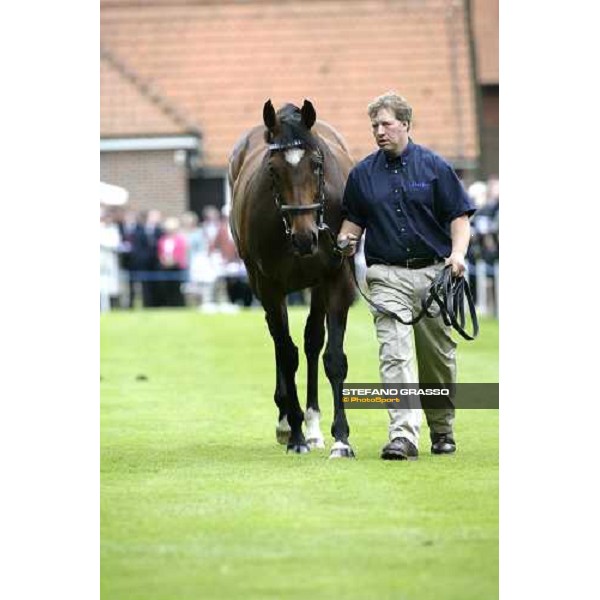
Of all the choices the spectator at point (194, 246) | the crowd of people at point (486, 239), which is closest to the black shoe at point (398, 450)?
the crowd of people at point (486, 239)

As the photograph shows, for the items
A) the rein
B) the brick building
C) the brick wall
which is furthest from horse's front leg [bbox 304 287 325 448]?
the brick wall

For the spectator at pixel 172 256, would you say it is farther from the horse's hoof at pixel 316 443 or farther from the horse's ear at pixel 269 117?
the horse's ear at pixel 269 117

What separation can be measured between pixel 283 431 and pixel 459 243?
1.87 m

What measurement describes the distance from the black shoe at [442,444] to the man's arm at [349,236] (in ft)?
3.93

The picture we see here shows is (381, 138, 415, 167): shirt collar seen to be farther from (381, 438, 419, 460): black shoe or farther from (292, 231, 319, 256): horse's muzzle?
(381, 438, 419, 460): black shoe

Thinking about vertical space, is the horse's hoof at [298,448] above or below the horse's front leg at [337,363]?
below

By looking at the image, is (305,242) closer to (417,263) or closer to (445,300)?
(417,263)

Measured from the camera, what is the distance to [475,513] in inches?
331

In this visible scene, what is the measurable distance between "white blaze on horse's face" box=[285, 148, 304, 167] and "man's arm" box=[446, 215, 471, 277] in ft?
3.18

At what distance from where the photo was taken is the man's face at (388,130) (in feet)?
33.0
